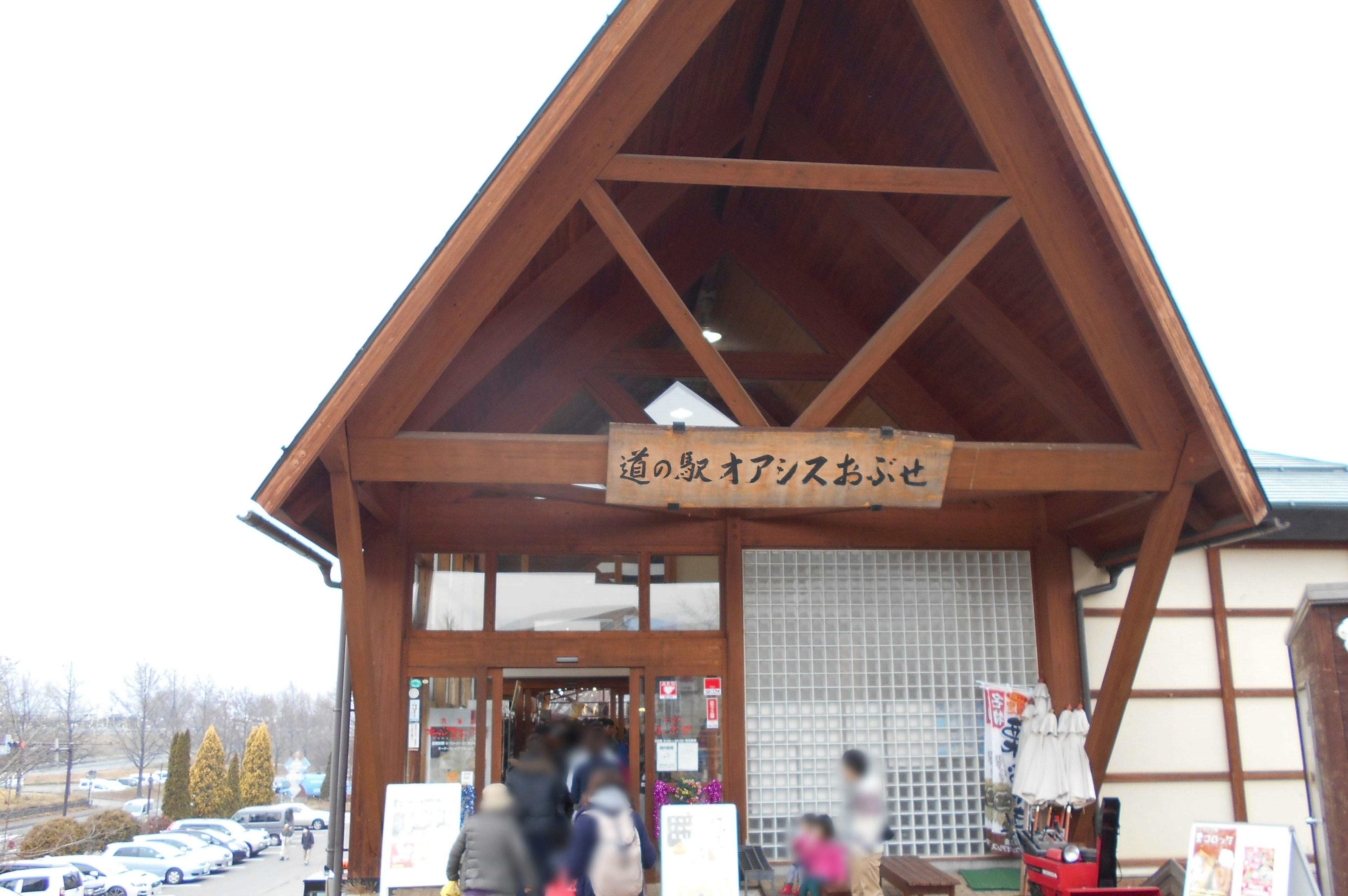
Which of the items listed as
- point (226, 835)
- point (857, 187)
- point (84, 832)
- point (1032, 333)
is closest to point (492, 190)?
point (857, 187)

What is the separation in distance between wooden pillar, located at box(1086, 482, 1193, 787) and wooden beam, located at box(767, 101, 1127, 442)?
3.29 feet

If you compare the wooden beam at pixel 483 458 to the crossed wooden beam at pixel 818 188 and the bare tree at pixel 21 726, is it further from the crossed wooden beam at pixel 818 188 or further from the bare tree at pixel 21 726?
the bare tree at pixel 21 726

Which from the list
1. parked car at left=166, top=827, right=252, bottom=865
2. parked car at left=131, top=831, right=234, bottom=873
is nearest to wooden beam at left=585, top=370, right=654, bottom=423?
parked car at left=131, top=831, right=234, bottom=873

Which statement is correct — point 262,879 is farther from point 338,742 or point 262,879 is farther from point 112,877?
point 338,742

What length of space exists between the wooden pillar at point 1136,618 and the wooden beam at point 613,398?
14.6 ft

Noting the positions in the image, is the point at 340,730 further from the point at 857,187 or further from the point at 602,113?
the point at 857,187

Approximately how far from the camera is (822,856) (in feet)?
19.3

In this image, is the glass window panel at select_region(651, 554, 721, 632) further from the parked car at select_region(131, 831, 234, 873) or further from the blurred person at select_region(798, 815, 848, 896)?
the parked car at select_region(131, 831, 234, 873)

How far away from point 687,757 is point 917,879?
7.74 ft

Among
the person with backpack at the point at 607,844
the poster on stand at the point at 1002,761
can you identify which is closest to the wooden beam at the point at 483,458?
the person with backpack at the point at 607,844

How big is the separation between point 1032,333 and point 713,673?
4.02 meters

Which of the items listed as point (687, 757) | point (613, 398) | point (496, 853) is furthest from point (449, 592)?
point (496, 853)

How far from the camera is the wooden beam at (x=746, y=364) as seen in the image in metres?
9.12

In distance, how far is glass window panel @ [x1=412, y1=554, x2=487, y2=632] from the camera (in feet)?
27.3
